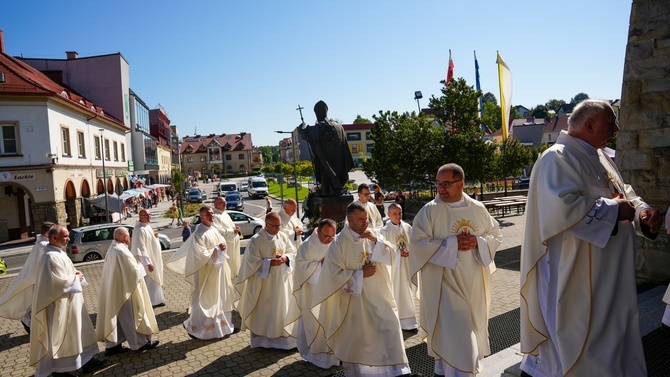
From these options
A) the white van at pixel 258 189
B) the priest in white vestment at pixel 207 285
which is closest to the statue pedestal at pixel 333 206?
the priest in white vestment at pixel 207 285

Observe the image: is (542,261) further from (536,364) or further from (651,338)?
(651,338)

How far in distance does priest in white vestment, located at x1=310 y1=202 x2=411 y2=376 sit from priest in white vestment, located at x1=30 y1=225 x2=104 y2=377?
321cm

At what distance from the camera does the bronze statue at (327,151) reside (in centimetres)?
1262

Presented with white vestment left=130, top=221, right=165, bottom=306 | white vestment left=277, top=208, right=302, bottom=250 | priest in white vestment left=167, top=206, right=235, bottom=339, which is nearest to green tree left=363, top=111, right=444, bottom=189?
white vestment left=277, top=208, right=302, bottom=250

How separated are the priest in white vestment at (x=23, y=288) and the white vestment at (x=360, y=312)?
4.21 metres

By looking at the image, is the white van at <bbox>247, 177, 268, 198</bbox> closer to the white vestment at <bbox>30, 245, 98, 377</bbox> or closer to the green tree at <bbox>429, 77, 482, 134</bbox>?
the green tree at <bbox>429, 77, 482, 134</bbox>

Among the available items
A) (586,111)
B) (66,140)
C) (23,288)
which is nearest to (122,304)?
(23,288)

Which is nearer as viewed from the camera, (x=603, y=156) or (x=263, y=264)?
(x=603, y=156)

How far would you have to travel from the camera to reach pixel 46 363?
19.3 ft

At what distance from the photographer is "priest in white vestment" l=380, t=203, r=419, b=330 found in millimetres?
7051

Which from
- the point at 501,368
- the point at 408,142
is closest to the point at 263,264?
the point at 501,368

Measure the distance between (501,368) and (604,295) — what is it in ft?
4.91

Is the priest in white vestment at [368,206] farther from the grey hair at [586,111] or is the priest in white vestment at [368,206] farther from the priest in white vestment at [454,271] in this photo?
the grey hair at [586,111]

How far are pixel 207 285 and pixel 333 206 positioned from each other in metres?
5.51
